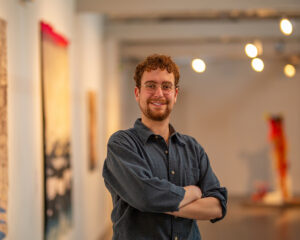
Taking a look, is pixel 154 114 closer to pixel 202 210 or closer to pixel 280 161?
pixel 202 210

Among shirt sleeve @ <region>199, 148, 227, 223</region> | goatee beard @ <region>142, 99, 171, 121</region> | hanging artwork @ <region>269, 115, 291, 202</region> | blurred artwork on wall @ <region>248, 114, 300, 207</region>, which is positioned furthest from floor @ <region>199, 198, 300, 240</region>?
goatee beard @ <region>142, 99, 171, 121</region>

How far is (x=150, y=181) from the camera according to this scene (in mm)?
2428

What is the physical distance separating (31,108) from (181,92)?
11159mm

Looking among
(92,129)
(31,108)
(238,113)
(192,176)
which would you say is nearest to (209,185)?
(192,176)

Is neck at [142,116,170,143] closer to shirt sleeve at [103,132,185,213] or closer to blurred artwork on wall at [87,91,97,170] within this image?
shirt sleeve at [103,132,185,213]

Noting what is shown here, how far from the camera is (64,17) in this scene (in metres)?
5.68

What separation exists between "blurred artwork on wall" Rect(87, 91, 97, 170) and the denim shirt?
14.8 feet

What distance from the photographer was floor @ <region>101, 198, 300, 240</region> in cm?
827

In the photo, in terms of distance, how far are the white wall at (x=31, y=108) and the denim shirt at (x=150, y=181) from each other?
1.40 m

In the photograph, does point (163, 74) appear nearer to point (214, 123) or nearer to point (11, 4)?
point (11, 4)

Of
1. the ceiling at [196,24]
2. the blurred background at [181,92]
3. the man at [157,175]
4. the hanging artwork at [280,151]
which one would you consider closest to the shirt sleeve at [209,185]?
the man at [157,175]

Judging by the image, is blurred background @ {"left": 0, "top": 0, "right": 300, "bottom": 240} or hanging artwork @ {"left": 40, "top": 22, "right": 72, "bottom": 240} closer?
blurred background @ {"left": 0, "top": 0, "right": 300, "bottom": 240}

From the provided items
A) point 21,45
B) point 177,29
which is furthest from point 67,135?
point 177,29

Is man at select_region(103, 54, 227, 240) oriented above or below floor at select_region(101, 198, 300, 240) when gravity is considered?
above
